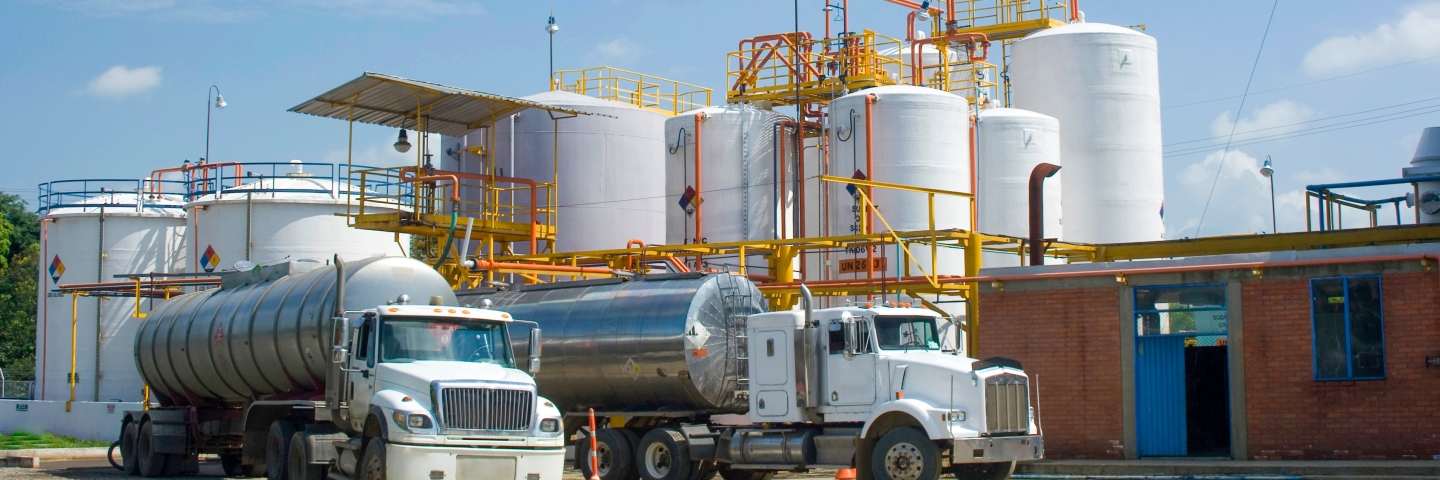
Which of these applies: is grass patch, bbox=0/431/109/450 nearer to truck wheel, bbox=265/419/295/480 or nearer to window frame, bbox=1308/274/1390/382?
truck wheel, bbox=265/419/295/480

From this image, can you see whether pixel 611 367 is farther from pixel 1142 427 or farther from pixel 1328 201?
pixel 1328 201

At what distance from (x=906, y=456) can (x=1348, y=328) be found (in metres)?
7.23

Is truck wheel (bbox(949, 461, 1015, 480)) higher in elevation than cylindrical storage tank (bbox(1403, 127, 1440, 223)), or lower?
lower

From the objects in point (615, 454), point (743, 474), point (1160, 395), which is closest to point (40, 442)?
point (615, 454)

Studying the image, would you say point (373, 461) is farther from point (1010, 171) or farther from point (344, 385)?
point (1010, 171)

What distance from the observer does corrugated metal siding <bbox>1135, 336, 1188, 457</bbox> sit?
21.4 metres

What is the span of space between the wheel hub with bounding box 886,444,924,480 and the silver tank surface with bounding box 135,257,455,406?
618 centimetres

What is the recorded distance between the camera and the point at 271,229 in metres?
37.9

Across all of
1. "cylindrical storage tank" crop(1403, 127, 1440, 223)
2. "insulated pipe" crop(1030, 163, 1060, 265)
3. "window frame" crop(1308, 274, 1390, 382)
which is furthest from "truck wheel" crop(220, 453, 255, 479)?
"cylindrical storage tank" crop(1403, 127, 1440, 223)

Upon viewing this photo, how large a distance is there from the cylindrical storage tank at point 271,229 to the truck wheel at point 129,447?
13.4 meters

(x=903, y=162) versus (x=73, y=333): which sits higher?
(x=903, y=162)

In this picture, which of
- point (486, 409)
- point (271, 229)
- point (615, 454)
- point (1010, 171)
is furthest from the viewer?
point (271, 229)

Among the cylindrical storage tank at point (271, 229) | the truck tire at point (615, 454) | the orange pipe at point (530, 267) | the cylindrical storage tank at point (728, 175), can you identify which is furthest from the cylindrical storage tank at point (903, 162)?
the cylindrical storage tank at point (271, 229)

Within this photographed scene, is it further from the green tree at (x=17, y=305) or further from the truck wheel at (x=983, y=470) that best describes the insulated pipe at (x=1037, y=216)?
the green tree at (x=17, y=305)
